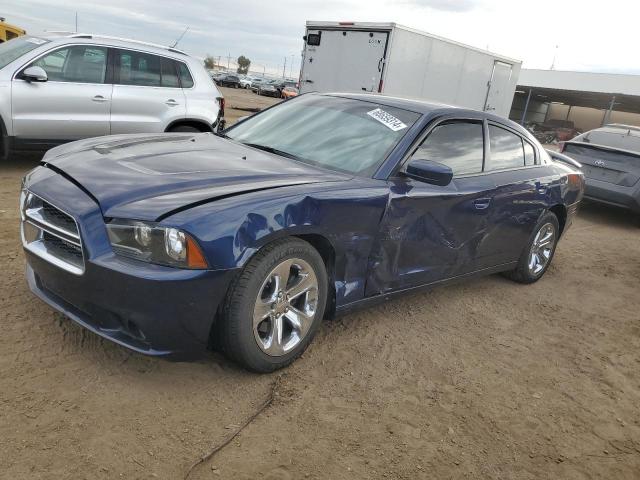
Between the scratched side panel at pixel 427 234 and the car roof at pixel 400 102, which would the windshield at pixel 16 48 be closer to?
the car roof at pixel 400 102

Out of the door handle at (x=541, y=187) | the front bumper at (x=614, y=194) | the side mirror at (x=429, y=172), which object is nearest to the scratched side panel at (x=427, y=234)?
the side mirror at (x=429, y=172)

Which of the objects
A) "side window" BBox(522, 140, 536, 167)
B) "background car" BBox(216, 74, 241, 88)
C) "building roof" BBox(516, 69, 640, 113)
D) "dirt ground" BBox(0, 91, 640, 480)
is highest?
"building roof" BBox(516, 69, 640, 113)

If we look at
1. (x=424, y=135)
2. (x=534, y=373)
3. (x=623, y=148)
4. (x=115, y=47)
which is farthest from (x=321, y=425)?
(x=623, y=148)

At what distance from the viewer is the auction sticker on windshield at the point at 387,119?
375 centimetres

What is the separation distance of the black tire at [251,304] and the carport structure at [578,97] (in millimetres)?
35195

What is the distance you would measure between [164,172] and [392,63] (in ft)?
29.3

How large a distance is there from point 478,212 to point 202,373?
233 centimetres

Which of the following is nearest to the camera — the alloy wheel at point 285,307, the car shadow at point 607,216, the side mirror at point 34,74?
the alloy wheel at point 285,307

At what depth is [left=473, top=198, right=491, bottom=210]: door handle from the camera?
407cm

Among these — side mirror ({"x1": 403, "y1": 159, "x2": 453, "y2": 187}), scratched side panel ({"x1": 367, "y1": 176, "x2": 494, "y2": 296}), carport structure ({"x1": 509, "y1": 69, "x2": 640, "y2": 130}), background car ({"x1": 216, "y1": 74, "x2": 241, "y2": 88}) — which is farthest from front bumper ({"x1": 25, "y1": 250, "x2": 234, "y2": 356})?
background car ({"x1": 216, "y1": 74, "x2": 241, "y2": 88})

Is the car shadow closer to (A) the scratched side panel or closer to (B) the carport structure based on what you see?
(A) the scratched side panel

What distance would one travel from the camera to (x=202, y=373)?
2.99m

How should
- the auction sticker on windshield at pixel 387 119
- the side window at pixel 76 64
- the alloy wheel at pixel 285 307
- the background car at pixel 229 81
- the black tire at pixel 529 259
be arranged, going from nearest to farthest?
the alloy wheel at pixel 285 307 < the auction sticker on windshield at pixel 387 119 < the black tire at pixel 529 259 < the side window at pixel 76 64 < the background car at pixel 229 81

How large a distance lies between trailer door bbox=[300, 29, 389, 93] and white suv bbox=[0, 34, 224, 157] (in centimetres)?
405
